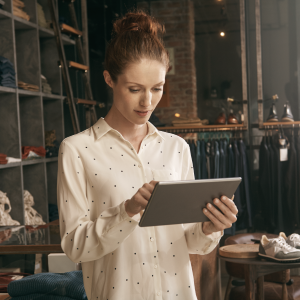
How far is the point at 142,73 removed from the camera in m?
1.10

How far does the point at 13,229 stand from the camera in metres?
1.95

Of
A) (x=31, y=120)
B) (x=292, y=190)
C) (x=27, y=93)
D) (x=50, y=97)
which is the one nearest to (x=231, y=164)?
(x=292, y=190)

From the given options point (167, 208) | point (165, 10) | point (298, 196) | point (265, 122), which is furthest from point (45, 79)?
point (167, 208)

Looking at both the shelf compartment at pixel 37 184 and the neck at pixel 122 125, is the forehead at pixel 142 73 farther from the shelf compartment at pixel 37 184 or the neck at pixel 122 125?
the shelf compartment at pixel 37 184

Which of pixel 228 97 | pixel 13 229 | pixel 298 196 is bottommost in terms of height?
pixel 298 196

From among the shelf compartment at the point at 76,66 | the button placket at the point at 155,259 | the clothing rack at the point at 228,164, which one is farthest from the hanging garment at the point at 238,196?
the button placket at the point at 155,259

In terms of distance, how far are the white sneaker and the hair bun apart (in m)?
1.84

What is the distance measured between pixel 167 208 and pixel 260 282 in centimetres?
189

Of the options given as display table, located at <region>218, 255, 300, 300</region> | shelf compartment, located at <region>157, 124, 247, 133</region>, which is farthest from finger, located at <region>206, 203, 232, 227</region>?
shelf compartment, located at <region>157, 124, 247, 133</region>

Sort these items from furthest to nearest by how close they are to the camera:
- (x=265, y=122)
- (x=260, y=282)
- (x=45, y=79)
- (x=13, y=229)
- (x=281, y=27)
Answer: (x=281, y=27), (x=265, y=122), (x=45, y=79), (x=260, y=282), (x=13, y=229)

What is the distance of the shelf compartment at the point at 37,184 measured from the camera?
3689 mm

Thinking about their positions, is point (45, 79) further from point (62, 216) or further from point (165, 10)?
point (62, 216)

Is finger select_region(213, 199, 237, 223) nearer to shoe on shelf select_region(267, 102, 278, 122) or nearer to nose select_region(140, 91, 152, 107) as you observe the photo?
nose select_region(140, 91, 152, 107)

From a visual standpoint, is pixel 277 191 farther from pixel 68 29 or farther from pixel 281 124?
pixel 68 29
